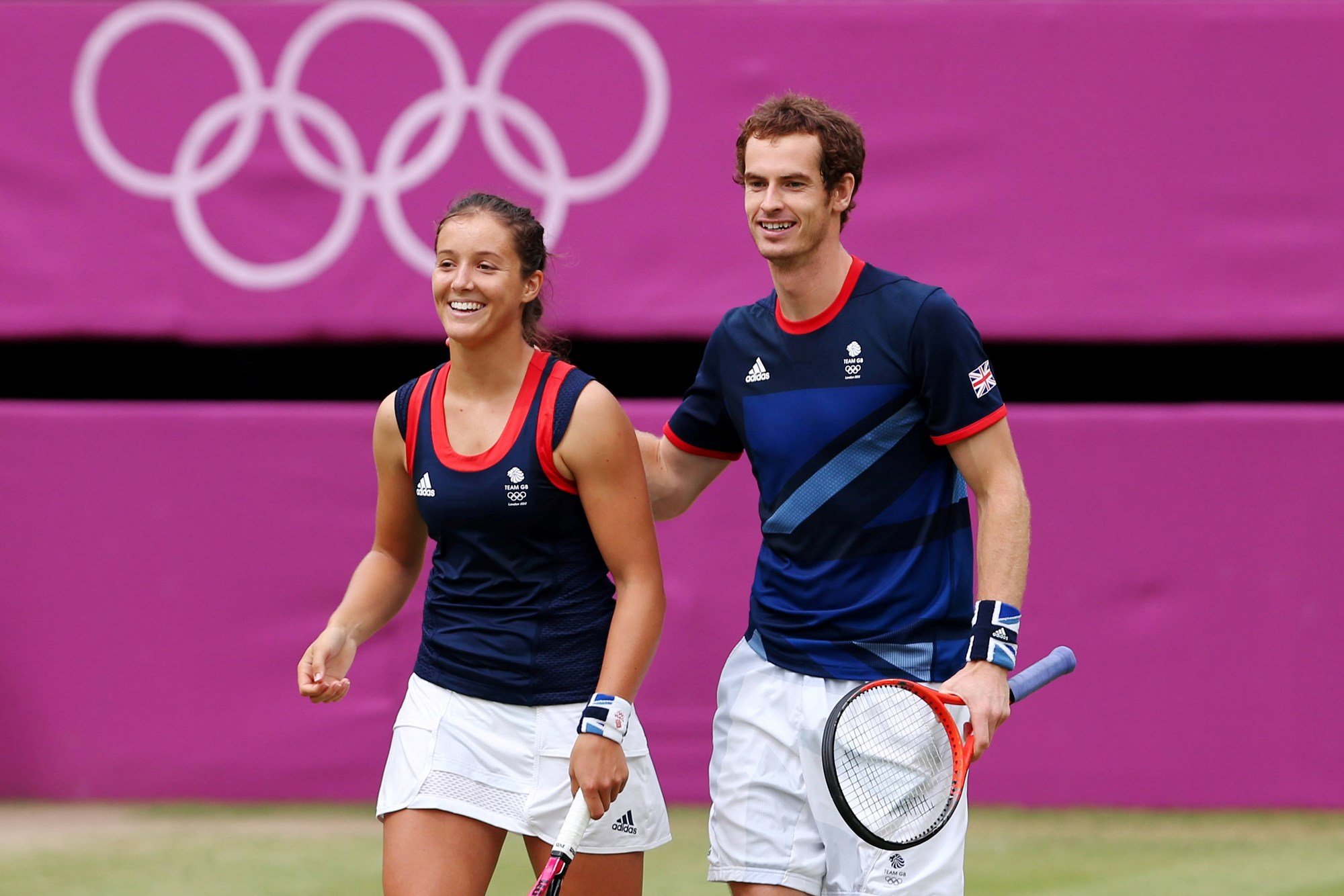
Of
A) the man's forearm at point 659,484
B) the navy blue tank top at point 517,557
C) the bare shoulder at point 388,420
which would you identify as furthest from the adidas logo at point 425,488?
the man's forearm at point 659,484

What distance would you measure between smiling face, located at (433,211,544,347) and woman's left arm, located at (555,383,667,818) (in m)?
0.24

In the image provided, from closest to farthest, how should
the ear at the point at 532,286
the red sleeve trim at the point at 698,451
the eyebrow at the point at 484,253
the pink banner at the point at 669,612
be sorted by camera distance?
the eyebrow at the point at 484,253
the ear at the point at 532,286
the red sleeve trim at the point at 698,451
the pink banner at the point at 669,612

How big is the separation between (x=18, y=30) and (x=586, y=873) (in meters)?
4.72

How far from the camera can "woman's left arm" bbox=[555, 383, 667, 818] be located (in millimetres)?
3314

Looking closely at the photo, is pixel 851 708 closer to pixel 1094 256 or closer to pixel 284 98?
pixel 1094 256

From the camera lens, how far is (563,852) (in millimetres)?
3125

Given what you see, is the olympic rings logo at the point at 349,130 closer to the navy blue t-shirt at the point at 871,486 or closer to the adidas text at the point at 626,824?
the navy blue t-shirt at the point at 871,486

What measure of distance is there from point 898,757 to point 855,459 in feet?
2.02

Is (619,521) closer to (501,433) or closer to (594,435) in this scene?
(594,435)

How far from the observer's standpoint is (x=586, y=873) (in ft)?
11.1

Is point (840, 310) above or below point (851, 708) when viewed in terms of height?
above

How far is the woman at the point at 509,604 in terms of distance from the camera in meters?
3.32

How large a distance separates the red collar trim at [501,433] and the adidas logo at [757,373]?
442mm

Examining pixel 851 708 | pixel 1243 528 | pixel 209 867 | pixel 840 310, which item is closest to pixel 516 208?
pixel 840 310
